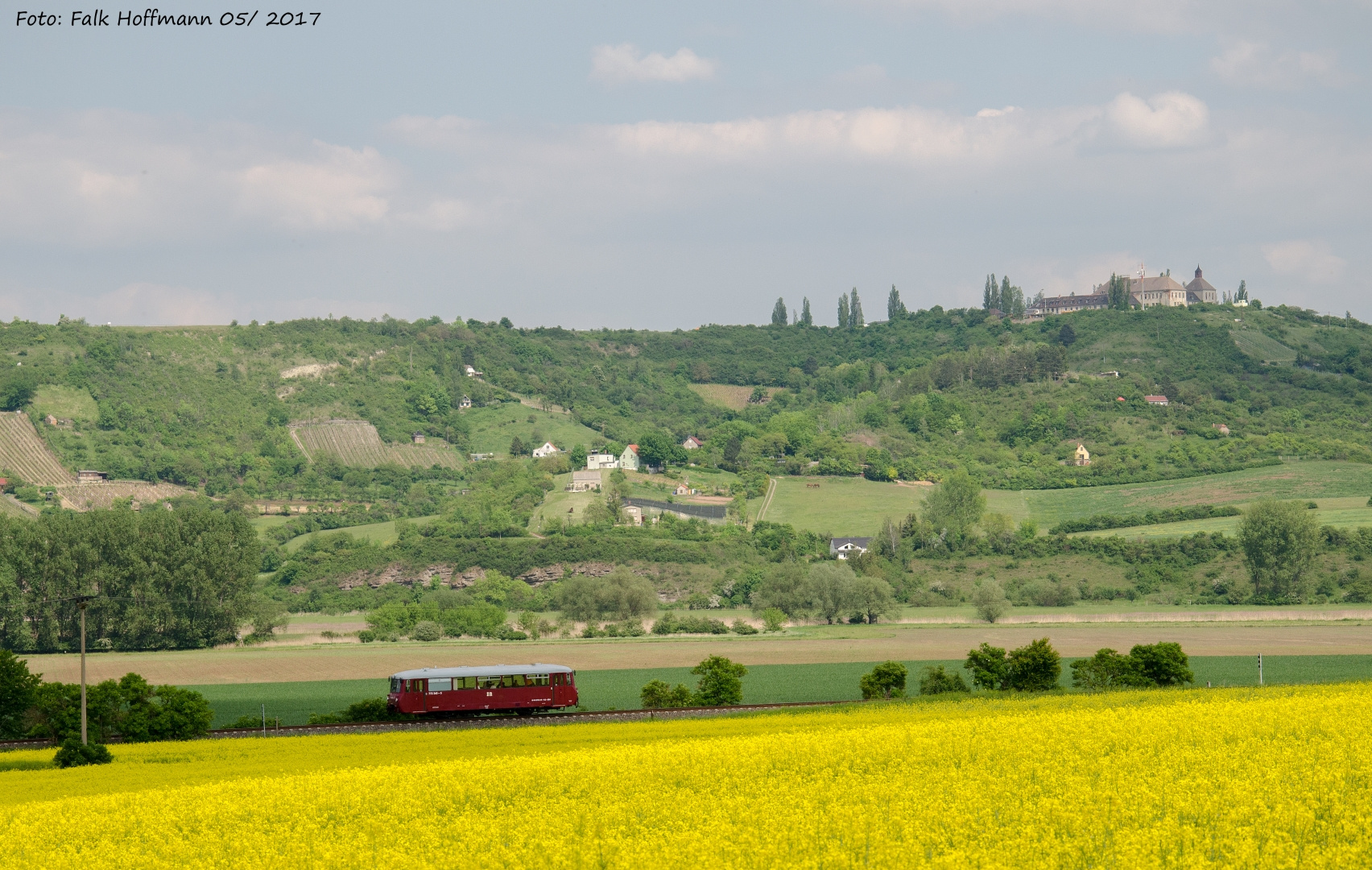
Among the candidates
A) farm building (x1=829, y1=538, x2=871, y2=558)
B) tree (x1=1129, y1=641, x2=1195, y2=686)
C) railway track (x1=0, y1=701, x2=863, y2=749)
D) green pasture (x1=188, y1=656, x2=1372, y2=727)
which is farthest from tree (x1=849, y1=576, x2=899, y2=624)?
railway track (x1=0, y1=701, x2=863, y2=749)

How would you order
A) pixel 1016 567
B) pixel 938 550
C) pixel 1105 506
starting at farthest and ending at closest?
pixel 1105 506
pixel 938 550
pixel 1016 567

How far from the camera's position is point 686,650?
98.8 m

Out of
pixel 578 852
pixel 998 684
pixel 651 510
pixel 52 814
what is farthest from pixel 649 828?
pixel 651 510

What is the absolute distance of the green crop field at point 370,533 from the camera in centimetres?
17325

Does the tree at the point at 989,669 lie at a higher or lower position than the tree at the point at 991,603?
higher

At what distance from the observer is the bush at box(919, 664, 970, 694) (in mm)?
56312

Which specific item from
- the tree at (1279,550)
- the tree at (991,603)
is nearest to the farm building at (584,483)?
the tree at (991,603)

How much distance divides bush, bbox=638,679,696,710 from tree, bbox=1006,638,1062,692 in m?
14.4

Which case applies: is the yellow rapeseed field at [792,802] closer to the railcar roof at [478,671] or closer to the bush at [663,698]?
the bush at [663,698]

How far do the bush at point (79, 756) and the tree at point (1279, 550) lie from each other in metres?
115

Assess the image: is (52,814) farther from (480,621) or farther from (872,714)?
(480,621)

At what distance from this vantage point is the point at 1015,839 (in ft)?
63.5

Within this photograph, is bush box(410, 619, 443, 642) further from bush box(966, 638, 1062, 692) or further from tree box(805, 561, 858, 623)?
bush box(966, 638, 1062, 692)

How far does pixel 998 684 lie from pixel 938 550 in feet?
331
